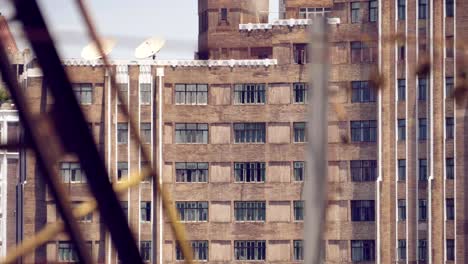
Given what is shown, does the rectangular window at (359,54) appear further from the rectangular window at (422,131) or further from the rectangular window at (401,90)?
the rectangular window at (422,131)

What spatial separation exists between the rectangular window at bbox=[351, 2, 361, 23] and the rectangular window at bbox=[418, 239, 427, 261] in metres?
13.8

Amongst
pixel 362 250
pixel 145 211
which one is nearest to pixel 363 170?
pixel 362 250

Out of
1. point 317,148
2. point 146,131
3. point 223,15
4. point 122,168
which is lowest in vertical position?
point 317,148

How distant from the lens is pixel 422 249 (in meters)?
92.6

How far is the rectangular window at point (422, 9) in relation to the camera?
94062mm

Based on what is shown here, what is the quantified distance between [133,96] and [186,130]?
14.2 feet

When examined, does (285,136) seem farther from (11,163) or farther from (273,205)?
(11,163)

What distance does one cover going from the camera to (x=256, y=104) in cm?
10256

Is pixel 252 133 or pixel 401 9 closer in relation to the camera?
pixel 401 9

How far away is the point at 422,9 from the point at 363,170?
1063cm

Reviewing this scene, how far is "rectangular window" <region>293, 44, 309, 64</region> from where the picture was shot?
102 m

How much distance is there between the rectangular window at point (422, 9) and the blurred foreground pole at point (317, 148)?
295ft

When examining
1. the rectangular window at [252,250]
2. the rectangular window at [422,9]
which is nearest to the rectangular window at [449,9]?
the rectangular window at [422,9]

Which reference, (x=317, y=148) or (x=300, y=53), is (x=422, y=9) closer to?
(x=300, y=53)
